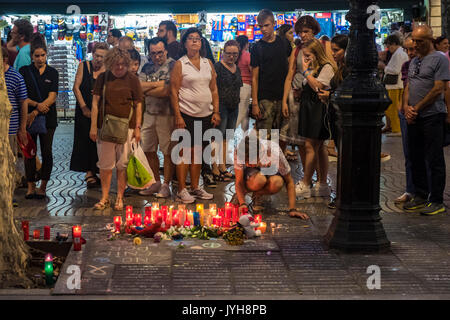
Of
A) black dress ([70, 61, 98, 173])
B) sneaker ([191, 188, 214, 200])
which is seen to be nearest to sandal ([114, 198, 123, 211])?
sneaker ([191, 188, 214, 200])

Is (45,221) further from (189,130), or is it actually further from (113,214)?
(189,130)

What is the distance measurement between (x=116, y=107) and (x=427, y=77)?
149 inches

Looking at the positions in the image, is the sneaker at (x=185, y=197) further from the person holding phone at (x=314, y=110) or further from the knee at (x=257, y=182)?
the person holding phone at (x=314, y=110)

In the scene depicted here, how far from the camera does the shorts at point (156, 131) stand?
10.3 m

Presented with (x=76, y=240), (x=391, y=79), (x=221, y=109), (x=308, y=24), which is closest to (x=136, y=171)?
(x=221, y=109)

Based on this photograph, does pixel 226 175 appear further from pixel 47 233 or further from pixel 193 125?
pixel 47 233

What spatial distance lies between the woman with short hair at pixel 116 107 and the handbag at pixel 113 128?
0.06 metres

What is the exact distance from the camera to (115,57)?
887 centimetres

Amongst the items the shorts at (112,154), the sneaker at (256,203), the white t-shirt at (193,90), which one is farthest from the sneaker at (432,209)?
the shorts at (112,154)

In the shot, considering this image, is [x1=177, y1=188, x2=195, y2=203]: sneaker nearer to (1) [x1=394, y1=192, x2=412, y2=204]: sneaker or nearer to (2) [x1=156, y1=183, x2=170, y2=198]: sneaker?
(2) [x1=156, y1=183, x2=170, y2=198]: sneaker

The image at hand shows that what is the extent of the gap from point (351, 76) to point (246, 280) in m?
2.42

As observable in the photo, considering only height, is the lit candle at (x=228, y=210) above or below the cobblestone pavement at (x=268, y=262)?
above

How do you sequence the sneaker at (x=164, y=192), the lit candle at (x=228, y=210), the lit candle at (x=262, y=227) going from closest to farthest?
the lit candle at (x=262, y=227), the lit candle at (x=228, y=210), the sneaker at (x=164, y=192)
